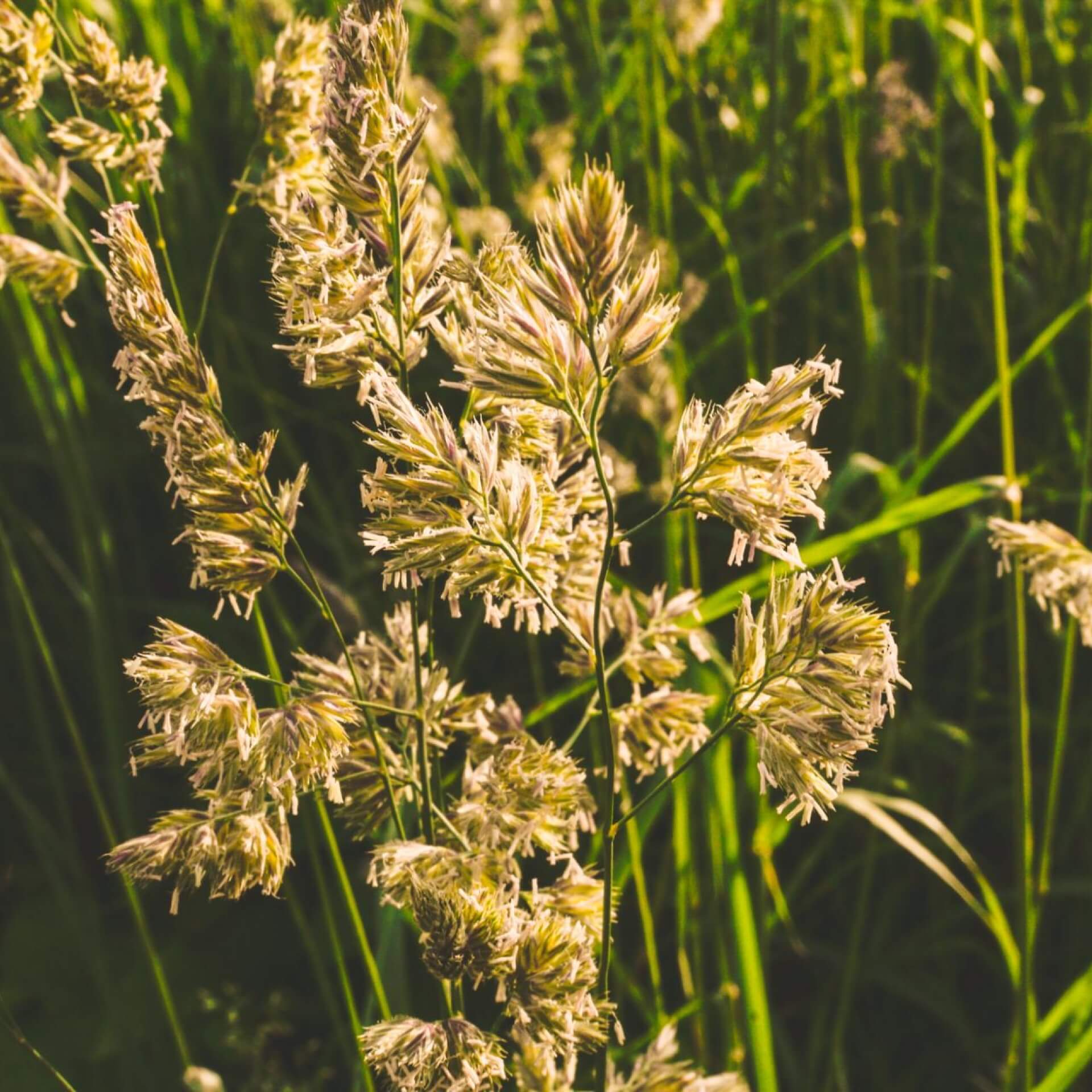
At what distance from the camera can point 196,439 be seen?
2.13ft

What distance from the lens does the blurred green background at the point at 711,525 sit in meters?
1.36

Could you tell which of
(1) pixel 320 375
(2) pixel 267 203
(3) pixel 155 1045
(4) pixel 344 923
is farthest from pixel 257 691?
(1) pixel 320 375

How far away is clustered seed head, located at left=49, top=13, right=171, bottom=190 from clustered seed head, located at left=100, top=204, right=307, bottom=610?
8.7 inches

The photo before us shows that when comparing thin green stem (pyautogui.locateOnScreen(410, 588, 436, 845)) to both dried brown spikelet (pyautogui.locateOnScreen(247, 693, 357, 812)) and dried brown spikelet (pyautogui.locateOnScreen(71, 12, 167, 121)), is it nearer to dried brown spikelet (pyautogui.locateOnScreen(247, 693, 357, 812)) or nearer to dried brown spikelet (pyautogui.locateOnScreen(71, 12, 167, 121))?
dried brown spikelet (pyautogui.locateOnScreen(247, 693, 357, 812))

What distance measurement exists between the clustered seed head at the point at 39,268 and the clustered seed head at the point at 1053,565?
79 cm

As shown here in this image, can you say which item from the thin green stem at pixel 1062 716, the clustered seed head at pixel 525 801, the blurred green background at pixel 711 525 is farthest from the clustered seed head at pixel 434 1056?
the thin green stem at pixel 1062 716

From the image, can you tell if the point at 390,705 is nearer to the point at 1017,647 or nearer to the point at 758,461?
the point at 758,461

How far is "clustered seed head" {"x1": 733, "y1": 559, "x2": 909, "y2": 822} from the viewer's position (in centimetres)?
61

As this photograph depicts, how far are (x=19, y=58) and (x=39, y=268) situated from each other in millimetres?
163

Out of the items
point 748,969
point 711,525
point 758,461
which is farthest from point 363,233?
point 711,525

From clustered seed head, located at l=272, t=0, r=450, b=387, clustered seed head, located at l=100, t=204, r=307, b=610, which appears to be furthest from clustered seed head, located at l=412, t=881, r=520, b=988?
clustered seed head, located at l=272, t=0, r=450, b=387

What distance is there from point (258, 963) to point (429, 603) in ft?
3.58

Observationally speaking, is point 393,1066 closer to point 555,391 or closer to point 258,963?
point 555,391

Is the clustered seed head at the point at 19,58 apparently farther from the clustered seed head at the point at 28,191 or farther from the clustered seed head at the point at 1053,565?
the clustered seed head at the point at 1053,565
